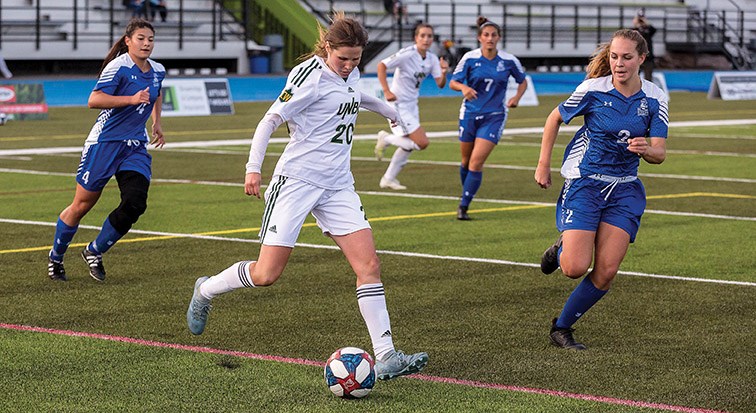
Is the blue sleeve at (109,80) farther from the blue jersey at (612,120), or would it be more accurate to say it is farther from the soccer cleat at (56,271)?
the blue jersey at (612,120)

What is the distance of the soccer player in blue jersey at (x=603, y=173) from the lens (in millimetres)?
8289

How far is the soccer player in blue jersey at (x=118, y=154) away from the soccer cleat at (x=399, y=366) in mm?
3889

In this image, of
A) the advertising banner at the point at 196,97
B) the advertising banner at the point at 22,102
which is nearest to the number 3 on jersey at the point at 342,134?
the advertising banner at the point at 22,102

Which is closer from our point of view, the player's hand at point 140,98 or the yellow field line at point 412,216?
the player's hand at point 140,98

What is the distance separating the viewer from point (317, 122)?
7.75m

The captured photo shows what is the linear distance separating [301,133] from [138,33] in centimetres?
340

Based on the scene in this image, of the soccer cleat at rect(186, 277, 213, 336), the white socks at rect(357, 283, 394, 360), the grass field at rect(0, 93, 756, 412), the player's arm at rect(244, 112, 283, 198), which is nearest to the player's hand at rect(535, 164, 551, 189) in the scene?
the grass field at rect(0, 93, 756, 412)

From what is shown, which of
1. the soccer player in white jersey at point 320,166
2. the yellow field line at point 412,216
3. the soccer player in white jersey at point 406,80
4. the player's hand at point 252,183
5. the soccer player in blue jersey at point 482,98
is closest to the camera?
the player's hand at point 252,183

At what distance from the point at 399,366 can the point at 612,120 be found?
2.13m

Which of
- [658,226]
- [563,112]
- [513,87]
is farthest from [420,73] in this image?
[513,87]

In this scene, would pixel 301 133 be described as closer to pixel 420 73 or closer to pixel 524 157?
pixel 420 73

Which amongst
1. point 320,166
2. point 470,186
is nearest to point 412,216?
point 470,186

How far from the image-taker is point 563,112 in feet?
27.7

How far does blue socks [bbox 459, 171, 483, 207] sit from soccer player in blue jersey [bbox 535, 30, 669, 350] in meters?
6.48
